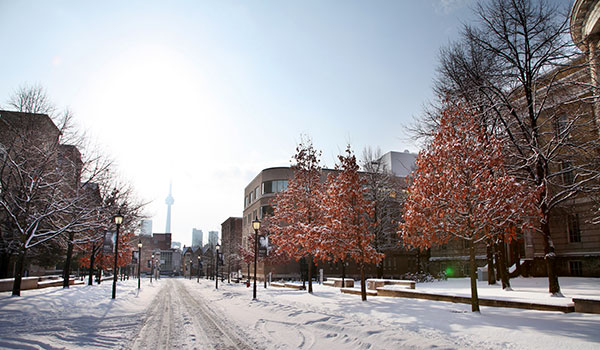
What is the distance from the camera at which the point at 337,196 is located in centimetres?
1770

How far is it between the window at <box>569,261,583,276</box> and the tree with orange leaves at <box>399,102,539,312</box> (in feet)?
69.5

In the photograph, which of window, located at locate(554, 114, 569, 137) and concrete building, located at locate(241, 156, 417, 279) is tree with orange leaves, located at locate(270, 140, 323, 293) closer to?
window, located at locate(554, 114, 569, 137)

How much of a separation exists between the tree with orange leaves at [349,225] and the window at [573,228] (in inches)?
817

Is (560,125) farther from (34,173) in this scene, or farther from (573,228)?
(34,173)

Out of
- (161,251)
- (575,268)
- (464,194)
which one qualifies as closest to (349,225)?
(464,194)

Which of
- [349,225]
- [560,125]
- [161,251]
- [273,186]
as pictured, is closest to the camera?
[349,225]

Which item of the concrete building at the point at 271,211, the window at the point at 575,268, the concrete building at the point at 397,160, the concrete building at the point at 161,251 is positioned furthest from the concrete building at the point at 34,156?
the concrete building at the point at 161,251

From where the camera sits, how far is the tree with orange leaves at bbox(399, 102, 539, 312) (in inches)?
460

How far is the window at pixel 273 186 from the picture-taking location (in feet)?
206

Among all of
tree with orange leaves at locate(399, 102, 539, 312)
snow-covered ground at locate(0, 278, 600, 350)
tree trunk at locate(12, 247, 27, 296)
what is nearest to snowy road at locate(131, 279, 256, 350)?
snow-covered ground at locate(0, 278, 600, 350)

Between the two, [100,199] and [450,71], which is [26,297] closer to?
[100,199]

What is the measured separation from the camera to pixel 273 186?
63.3 meters

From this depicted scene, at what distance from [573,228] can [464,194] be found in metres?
24.0

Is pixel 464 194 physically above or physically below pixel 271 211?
below
